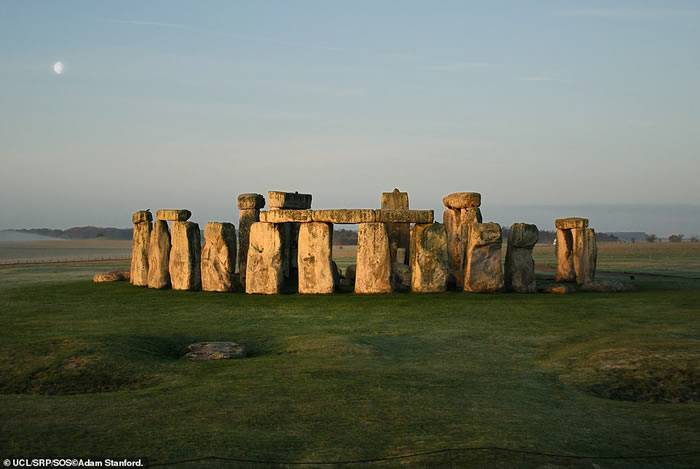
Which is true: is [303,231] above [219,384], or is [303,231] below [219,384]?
above

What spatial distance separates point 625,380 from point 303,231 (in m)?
11.7

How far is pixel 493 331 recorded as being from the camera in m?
15.4

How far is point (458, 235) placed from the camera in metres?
24.0

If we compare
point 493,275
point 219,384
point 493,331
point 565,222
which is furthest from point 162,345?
point 565,222

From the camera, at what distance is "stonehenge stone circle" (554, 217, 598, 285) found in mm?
23266

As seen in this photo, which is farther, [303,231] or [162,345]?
[303,231]

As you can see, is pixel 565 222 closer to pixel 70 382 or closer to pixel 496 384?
pixel 496 384

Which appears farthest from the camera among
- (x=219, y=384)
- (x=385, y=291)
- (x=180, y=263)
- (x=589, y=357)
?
(x=180, y=263)

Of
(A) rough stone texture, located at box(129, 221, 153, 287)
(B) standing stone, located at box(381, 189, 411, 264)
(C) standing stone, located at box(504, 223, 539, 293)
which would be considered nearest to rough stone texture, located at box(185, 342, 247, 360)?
(C) standing stone, located at box(504, 223, 539, 293)

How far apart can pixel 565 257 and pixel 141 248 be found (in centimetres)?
1301

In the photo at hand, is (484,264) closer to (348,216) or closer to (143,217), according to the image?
(348,216)

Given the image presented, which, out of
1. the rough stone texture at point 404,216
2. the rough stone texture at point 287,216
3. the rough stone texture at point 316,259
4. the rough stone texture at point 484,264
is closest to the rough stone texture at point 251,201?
the rough stone texture at point 287,216

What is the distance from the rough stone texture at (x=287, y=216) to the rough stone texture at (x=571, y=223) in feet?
26.7

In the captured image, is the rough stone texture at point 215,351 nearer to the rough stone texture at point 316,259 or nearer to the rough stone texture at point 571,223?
the rough stone texture at point 316,259
